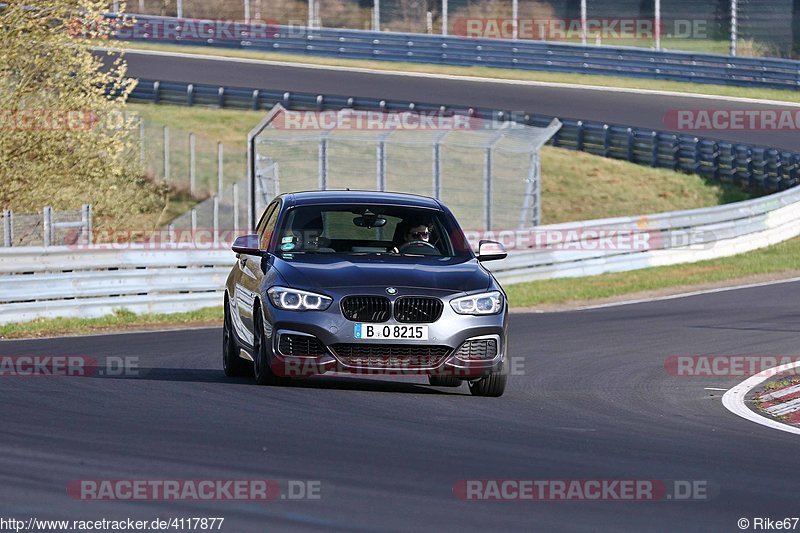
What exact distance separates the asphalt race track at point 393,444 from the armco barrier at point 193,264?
399cm

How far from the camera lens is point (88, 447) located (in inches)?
317

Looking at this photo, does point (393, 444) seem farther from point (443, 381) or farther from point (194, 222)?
point (194, 222)

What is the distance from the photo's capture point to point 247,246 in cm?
1169

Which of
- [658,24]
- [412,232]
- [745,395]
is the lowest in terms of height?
[745,395]

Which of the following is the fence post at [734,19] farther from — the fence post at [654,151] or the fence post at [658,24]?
the fence post at [654,151]

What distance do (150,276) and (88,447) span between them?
11862mm

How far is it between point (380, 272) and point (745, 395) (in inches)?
130

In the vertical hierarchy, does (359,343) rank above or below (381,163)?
above

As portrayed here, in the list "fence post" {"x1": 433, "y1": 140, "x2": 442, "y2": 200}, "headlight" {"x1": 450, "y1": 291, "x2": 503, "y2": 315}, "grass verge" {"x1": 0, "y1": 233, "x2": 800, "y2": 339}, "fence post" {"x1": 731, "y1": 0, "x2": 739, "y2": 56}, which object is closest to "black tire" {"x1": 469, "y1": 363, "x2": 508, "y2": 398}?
"headlight" {"x1": 450, "y1": 291, "x2": 503, "y2": 315}

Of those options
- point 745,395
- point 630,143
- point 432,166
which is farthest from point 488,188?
point 745,395

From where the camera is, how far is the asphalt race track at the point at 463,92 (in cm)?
3869

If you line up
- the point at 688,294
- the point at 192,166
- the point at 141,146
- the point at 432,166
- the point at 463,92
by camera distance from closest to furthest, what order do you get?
the point at 688,294, the point at 432,166, the point at 141,146, the point at 192,166, the point at 463,92

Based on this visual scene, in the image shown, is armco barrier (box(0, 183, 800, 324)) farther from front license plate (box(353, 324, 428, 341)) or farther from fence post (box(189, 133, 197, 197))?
fence post (box(189, 133, 197, 197))

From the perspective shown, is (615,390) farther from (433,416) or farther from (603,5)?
(603,5)
